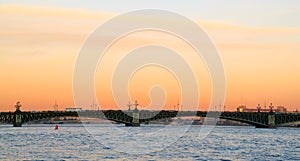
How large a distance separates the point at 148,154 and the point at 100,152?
7.16 metres

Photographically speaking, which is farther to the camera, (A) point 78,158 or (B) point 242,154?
(B) point 242,154

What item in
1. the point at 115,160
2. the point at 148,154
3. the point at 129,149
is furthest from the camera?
the point at 129,149

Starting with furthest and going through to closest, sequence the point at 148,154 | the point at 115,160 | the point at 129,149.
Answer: the point at 129,149 < the point at 148,154 < the point at 115,160

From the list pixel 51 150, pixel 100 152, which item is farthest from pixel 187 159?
pixel 51 150

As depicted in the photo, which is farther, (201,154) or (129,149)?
(129,149)

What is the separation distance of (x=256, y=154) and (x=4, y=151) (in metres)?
36.2

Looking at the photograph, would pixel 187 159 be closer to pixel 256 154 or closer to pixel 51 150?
pixel 256 154

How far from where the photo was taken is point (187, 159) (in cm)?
8512

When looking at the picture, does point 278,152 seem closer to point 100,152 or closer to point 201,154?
point 201,154

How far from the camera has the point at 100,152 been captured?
312 feet

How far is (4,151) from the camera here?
9588 cm

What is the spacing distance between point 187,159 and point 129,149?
18.9m

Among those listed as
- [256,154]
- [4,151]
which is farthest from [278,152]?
[4,151]

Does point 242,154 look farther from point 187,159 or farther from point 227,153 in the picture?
point 187,159
